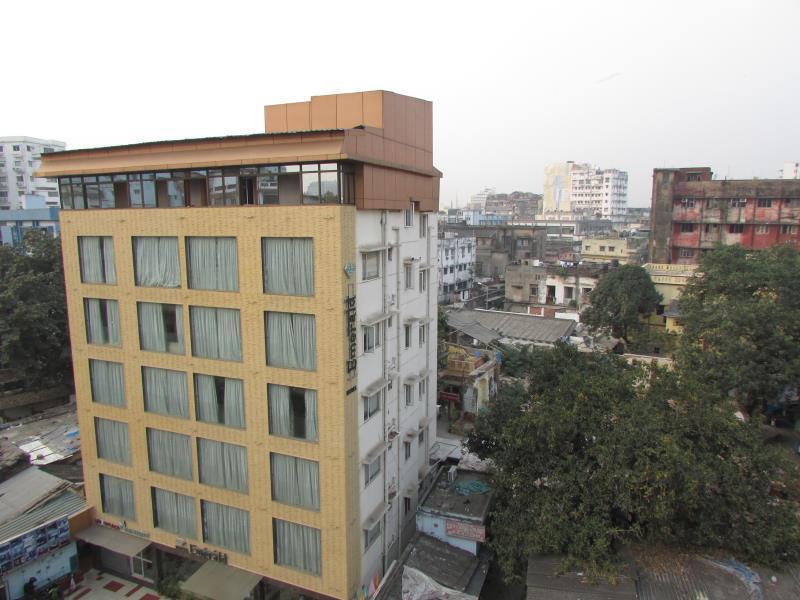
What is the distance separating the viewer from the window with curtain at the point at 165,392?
52.1 ft

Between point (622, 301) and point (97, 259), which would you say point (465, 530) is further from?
point (622, 301)

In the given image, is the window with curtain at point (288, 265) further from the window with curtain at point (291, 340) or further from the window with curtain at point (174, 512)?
the window with curtain at point (174, 512)

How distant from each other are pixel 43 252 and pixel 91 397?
1899 cm

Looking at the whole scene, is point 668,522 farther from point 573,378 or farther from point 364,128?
point 364,128

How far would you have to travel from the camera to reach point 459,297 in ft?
180

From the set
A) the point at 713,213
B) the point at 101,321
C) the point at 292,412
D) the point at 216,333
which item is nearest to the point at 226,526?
the point at 292,412

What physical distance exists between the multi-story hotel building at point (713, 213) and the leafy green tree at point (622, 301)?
12.1 metres

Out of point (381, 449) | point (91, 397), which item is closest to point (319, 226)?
point (381, 449)

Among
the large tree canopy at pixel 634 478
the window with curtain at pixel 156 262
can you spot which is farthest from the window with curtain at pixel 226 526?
the large tree canopy at pixel 634 478

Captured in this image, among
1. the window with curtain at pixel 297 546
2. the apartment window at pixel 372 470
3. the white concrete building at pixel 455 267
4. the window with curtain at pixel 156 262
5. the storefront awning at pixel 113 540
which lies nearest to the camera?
the window with curtain at pixel 297 546

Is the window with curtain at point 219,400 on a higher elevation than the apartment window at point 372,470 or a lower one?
higher

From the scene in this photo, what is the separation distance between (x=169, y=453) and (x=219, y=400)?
284cm

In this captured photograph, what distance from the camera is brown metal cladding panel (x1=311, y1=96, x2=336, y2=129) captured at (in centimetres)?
1568

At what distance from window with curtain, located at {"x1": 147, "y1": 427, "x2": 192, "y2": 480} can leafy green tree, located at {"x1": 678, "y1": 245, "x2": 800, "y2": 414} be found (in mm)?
18378
